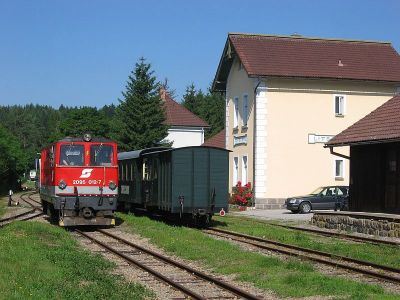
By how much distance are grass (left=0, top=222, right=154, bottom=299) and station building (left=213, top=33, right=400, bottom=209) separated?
20905mm

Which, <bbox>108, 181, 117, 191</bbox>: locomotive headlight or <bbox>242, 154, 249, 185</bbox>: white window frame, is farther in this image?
Answer: <bbox>242, 154, 249, 185</bbox>: white window frame

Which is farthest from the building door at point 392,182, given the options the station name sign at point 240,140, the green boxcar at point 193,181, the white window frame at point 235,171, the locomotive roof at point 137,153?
the white window frame at point 235,171

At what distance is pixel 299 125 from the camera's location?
37.8m

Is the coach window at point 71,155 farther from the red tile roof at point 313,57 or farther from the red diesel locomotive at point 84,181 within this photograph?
the red tile roof at point 313,57

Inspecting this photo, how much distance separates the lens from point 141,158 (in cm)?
2744

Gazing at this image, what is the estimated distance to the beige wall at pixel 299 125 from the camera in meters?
37.2

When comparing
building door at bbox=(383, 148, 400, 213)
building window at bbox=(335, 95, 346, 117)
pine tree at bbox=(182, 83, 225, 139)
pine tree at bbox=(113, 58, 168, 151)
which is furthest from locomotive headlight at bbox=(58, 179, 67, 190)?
pine tree at bbox=(182, 83, 225, 139)

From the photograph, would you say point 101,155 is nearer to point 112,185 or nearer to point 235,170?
point 112,185

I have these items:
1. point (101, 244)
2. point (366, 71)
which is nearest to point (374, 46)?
point (366, 71)

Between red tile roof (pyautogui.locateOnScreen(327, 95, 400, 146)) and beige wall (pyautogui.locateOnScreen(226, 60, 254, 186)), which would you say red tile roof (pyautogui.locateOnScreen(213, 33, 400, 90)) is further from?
red tile roof (pyautogui.locateOnScreen(327, 95, 400, 146))

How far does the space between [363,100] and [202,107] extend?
66.7 m

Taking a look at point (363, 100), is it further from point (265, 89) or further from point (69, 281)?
point (69, 281)

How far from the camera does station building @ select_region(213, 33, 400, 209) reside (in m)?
37.1

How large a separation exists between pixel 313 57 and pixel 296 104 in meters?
3.25
